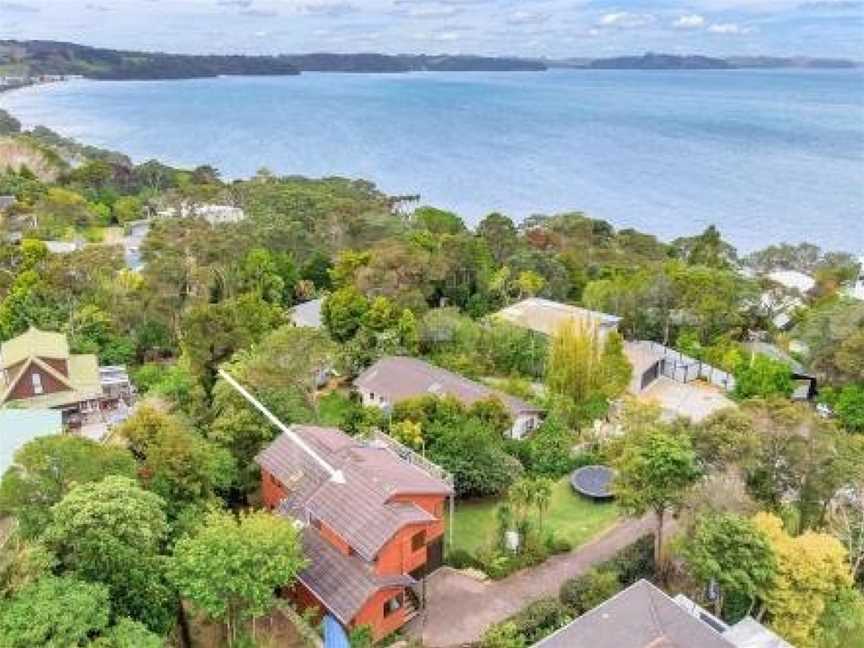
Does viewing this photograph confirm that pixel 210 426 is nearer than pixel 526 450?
Yes

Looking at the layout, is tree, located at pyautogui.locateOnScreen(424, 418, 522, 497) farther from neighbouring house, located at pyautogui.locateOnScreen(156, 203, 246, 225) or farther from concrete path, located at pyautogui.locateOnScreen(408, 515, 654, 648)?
neighbouring house, located at pyautogui.locateOnScreen(156, 203, 246, 225)

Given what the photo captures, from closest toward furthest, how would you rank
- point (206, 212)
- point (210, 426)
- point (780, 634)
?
point (780, 634), point (210, 426), point (206, 212)

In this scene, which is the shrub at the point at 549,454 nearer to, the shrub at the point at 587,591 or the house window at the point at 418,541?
the shrub at the point at 587,591

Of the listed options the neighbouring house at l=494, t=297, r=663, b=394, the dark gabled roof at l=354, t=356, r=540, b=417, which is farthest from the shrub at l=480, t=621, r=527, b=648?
the neighbouring house at l=494, t=297, r=663, b=394

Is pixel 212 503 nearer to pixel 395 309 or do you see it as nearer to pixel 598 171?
pixel 395 309

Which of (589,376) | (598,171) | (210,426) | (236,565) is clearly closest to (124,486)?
(236,565)

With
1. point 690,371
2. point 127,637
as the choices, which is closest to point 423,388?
point 690,371

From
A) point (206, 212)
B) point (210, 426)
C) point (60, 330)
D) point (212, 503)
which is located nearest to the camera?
point (212, 503)
